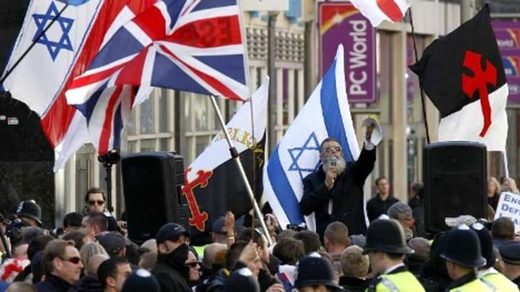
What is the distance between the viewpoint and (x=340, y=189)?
20.1 meters

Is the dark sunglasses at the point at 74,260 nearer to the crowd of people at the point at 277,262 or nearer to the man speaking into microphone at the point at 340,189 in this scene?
the crowd of people at the point at 277,262

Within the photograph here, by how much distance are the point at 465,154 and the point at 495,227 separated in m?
2.36

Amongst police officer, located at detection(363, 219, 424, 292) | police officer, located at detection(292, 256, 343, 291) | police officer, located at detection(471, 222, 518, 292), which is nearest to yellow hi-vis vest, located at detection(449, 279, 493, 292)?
police officer, located at detection(471, 222, 518, 292)

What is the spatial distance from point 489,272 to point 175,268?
2168mm

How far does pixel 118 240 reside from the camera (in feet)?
52.6

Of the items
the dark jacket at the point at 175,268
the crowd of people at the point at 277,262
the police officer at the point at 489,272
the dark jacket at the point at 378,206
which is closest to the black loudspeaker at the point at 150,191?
the crowd of people at the point at 277,262

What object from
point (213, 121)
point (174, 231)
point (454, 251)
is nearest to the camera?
point (454, 251)

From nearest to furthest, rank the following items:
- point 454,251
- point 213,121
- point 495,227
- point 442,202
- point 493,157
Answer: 1. point 454,251
2. point 495,227
3. point 442,202
4. point 213,121
5. point 493,157

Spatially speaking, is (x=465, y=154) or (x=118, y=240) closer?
(x=118, y=240)

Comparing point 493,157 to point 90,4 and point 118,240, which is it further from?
point 118,240

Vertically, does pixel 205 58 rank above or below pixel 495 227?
above

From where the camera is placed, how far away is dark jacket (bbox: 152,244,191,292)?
14867 mm

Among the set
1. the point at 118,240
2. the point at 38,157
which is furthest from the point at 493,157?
the point at 118,240

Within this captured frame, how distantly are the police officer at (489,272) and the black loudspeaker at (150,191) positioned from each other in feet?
12.9
